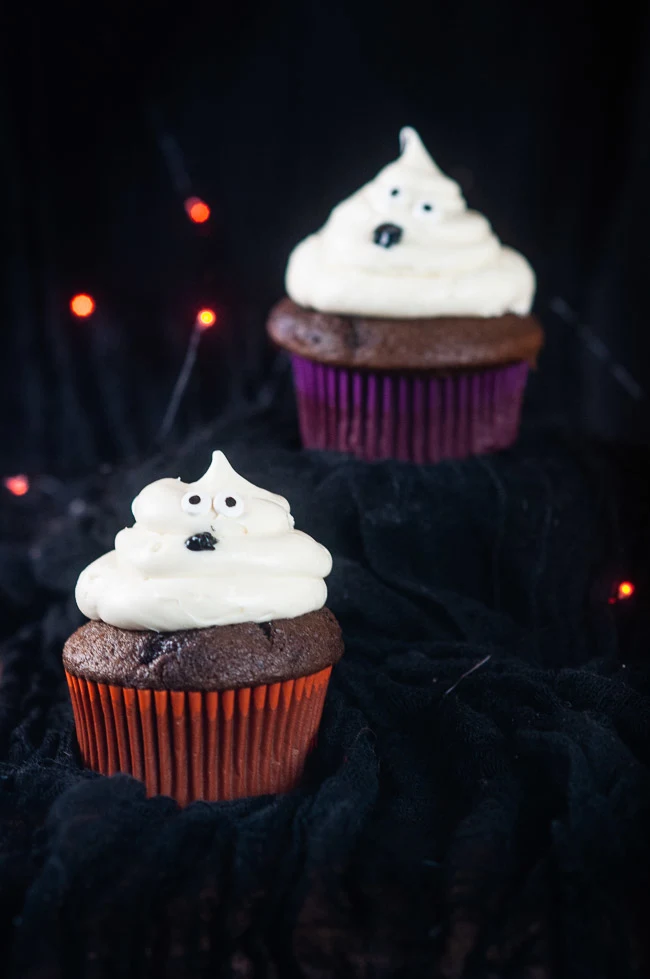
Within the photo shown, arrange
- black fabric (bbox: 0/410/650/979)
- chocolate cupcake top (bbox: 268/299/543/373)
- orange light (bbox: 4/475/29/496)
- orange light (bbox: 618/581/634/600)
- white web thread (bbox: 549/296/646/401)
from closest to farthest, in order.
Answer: black fabric (bbox: 0/410/650/979)
chocolate cupcake top (bbox: 268/299/543/373)
orange light (bbox: 618/581/634/600)
orange light (bbox: 4/475/29/496)
white web thread (bbox: 549/296/646/401)

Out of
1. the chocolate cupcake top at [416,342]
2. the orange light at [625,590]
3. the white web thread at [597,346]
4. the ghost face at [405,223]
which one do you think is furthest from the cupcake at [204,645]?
the white web thread at [597,346]

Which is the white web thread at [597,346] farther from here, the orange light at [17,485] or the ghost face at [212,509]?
the ghost face at [212,509]

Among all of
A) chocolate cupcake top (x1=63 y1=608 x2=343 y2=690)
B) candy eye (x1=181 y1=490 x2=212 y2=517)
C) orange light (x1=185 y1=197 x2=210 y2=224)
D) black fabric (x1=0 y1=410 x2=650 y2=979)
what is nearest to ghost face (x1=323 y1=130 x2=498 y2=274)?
black fabric (x1=0 y1=410 x2=650 y2=979)

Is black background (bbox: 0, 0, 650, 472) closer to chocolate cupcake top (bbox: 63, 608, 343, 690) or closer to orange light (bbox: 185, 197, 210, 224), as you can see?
orange light (bbox: 185, 197, 210, 224)

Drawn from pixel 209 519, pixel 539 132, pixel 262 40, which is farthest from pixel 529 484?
pixel 262 40

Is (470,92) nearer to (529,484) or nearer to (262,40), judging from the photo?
(262,40)

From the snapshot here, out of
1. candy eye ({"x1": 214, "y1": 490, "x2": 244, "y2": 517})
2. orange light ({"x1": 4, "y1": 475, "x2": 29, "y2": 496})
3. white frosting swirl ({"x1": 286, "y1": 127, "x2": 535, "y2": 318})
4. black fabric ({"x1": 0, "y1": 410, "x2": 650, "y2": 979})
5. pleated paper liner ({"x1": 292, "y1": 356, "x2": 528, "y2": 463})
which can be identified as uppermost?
white frosting swirl ({"x1": 286, "y1": 127, "x2": 535, "y2": 318})

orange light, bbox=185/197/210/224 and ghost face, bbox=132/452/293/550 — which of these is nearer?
ghost face, bbox=132/452/293/550
